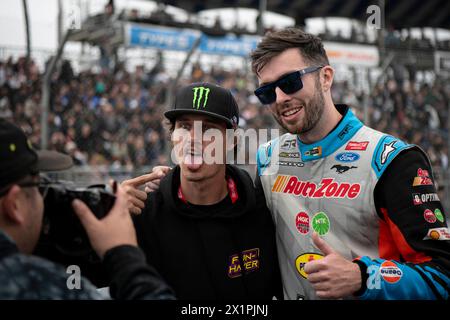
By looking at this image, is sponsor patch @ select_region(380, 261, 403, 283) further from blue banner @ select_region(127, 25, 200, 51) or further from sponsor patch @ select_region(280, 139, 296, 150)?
blue banner @ select_region(127, 25, 200, 51)

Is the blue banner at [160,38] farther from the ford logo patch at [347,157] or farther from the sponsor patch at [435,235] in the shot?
the sponsor patch at [435,235]

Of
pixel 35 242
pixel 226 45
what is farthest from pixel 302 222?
pixel 226 45

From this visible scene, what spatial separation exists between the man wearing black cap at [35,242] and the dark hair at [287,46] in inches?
43.6

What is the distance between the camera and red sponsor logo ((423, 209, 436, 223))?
187 centimetres

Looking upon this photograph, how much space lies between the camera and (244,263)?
6.98ft

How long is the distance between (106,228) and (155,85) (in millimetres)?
6738

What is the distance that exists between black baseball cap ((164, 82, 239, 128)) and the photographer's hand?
744mm

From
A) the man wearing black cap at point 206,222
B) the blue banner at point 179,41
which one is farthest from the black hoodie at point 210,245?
the blue banner at point 179,41

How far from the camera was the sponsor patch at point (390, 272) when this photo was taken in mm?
1814

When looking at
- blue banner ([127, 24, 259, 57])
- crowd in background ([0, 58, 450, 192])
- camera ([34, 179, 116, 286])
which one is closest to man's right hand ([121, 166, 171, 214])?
camera ([34, 179, 116, 286])

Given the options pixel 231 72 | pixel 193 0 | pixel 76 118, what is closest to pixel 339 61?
pixel 231 72

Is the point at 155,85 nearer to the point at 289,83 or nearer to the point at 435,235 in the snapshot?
the point at 289,83

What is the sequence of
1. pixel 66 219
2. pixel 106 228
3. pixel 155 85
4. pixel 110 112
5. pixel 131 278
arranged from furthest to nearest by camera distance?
pixel 155 85 → pixel 110 112 → pixel 66 219 → pixel 106 228 → pixel 131 278
